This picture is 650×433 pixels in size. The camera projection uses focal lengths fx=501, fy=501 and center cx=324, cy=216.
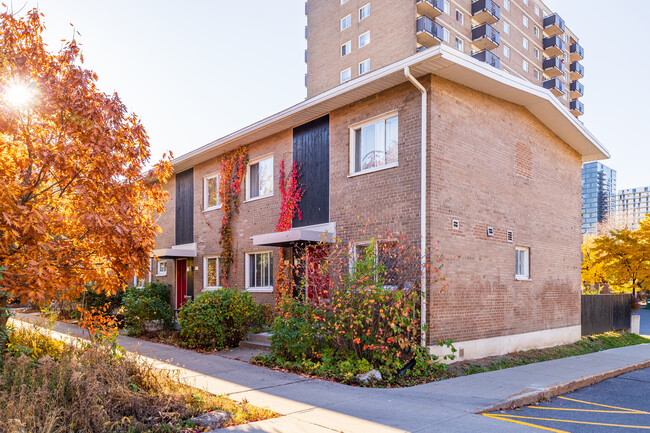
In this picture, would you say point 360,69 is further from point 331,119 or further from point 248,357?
point 248,357

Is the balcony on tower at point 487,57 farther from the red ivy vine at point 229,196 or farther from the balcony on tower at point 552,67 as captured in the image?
the red ivy vine at point 229,196

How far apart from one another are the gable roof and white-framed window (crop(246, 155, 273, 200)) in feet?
2.46

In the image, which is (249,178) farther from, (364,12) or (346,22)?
(346,22)

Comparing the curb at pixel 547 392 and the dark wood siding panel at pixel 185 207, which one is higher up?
the dark wood siding panel at pixel 185 207

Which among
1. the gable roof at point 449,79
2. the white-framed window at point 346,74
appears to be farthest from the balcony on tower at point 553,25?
the gable roof at point 449,79

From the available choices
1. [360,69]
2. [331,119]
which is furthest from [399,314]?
[360,69]

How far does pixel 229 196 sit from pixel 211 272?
290 cm

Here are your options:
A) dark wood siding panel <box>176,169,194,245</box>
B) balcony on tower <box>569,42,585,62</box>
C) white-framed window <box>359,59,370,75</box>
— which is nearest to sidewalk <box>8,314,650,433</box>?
dark wood siding panel <box>176,169,194,245</box>

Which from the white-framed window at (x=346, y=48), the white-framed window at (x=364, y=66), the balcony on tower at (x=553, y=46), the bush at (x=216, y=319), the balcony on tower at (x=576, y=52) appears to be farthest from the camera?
the balcony on tower at (x=576, y=52)

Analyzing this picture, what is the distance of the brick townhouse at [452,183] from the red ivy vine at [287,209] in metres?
0.29

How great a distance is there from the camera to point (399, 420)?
618 centimetres

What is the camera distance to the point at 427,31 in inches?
1272

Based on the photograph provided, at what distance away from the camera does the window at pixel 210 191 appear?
1761 cm

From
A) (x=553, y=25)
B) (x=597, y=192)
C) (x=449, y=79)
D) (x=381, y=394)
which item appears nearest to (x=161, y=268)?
(x=449, y=79)
